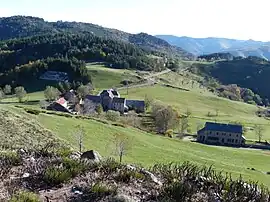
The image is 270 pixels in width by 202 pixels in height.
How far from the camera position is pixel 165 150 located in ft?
156

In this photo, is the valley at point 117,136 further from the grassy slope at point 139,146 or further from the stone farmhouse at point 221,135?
the stone farmhouse at point 221,135

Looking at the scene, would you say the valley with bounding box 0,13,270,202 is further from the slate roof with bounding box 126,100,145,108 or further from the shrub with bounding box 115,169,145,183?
the slate roof with bounding box 126,100,145,108

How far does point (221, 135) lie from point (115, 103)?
104ft

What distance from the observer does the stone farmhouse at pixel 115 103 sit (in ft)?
369

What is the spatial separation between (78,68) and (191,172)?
144136mm

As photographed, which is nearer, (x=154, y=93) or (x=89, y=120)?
(x=89, y=120)

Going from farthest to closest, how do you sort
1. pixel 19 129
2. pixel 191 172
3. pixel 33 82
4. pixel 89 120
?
pixel 33 82 → pixel 89 120 → pixel 19 129 → pixel 191 172

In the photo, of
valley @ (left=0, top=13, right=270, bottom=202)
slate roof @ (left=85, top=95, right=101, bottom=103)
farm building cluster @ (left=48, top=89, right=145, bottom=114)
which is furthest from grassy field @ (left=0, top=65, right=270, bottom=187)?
slate roof @ (left=85, top=95, right=101, bottom=103)

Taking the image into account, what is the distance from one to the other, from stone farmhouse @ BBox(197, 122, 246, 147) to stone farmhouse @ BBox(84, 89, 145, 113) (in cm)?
2398

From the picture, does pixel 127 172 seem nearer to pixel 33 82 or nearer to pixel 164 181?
pixel 164 181

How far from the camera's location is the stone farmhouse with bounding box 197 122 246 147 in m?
92.4

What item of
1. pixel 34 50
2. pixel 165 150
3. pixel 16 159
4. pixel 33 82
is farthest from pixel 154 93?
pixel 16 159

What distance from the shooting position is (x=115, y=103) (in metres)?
113

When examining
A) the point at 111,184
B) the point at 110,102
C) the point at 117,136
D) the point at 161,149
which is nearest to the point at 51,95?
the point at 110,102
